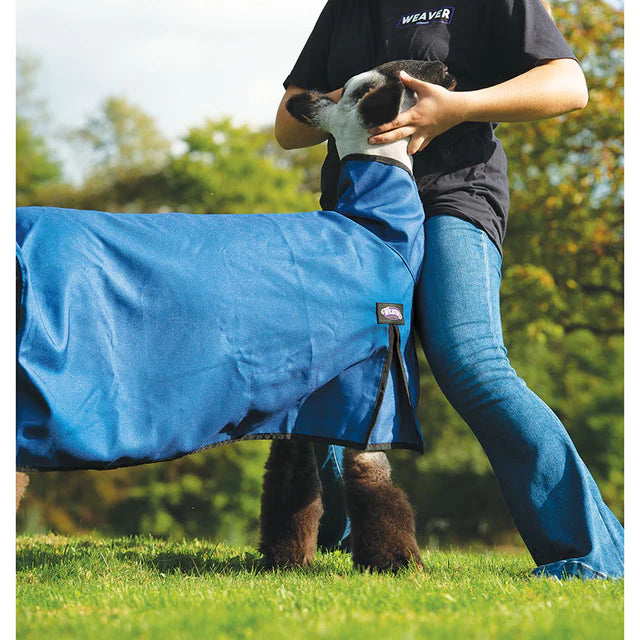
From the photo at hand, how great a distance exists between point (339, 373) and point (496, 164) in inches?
51.4

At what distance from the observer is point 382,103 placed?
132 inches

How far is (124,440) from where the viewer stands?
270 cm

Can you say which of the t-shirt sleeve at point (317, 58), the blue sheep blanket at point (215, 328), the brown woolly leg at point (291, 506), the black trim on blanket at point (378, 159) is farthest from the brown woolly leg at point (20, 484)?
the t-shirt sleeve at point (317, 58)

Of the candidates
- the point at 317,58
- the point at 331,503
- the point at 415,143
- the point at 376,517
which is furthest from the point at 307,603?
the point at 317,58

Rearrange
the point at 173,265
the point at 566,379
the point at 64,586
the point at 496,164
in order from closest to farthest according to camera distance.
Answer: the point at 173,265
the point at 64,586
the point at 496,164
the point at 566,379

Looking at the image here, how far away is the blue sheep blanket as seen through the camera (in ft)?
8.54

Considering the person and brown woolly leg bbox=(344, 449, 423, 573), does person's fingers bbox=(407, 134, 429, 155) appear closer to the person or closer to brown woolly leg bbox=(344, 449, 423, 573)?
the person

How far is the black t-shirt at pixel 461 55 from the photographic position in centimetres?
346

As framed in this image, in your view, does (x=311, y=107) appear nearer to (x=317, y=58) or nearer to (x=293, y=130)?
(x=293, y=130)

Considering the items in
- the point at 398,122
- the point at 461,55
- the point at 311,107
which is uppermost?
the point at 461,55

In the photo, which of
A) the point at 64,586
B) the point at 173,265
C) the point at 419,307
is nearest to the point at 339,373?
the point at 419,307

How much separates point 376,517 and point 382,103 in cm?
166

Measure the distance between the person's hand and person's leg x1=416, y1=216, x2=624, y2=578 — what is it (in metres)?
0.38
